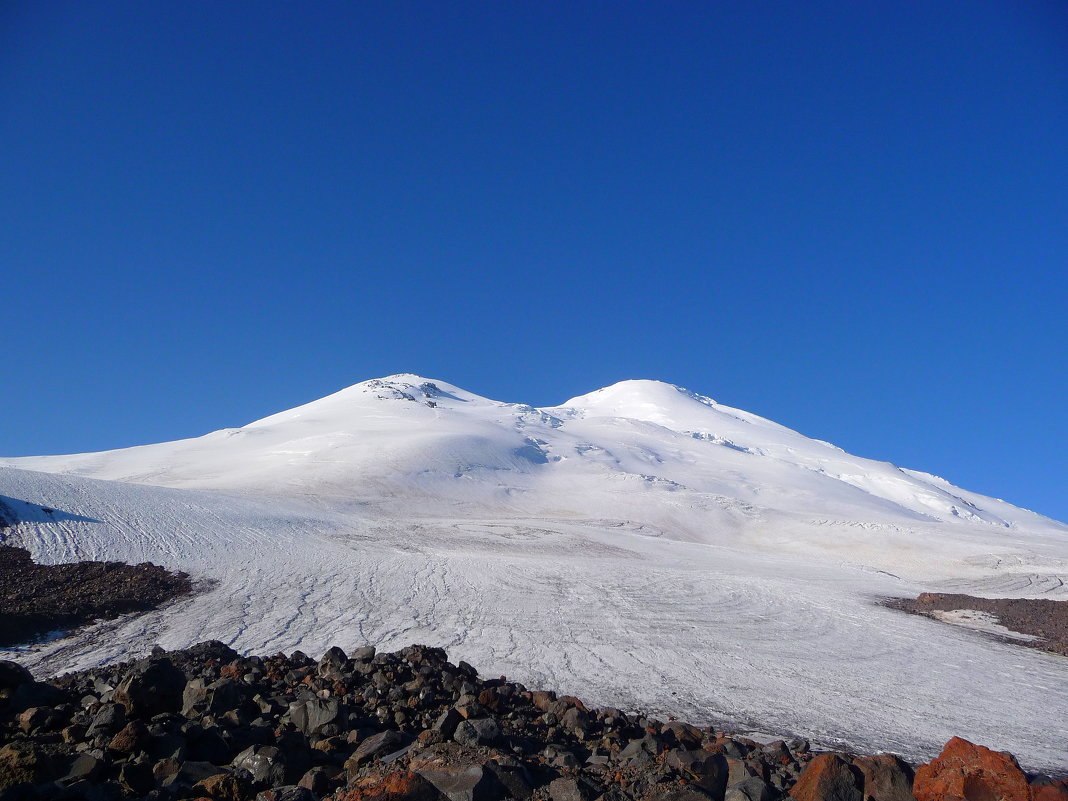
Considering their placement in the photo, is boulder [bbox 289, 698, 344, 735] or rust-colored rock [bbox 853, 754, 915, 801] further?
boulder [bbox 289, 698, 344, 735]

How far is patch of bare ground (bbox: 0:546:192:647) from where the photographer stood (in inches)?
471

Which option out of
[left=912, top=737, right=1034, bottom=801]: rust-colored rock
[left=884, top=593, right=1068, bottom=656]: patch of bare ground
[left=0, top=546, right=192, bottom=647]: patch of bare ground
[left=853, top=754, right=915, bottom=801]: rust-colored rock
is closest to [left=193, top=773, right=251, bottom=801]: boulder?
[left=853, top=754, right=915, bottom=801]: rust-colored rock

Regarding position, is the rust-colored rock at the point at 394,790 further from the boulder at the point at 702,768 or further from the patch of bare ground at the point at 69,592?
the patch of bare ground at the point at 69,592

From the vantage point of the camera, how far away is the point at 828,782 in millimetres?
5500

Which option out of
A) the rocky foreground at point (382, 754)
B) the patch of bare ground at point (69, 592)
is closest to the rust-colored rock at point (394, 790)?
the rocky foreground at point (382, 754)

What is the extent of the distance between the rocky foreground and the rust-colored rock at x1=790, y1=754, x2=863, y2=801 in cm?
1

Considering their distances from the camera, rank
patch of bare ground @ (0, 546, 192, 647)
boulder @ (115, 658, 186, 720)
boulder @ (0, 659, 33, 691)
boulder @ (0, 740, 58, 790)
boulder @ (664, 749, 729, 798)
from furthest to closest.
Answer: patch of bare ground @ (0, 546, 192, 647)
boulder @ (0, 659, 33, 691)
boulder @ (115, 658, 186, 720)
boulder @ (664, 749, 729, 798)
boulder @ (0, 740, 58, 790)

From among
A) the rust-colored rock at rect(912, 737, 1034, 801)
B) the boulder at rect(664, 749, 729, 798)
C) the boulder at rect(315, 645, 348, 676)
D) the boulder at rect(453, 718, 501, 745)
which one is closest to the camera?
the rust-colored rock at rect(912, 737, 1034, 801)

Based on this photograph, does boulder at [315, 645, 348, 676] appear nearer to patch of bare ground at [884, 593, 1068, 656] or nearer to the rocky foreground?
the rocky foreground

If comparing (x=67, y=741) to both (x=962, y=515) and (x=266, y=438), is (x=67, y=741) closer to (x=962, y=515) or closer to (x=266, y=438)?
(x=266, y=438)

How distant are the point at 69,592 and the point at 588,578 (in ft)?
47.6

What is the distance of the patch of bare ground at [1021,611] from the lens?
17.1 m

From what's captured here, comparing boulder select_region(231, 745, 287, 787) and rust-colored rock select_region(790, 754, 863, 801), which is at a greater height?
rust-colored rock select_region(790, 754, 863, 801)

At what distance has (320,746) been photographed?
6168mm
